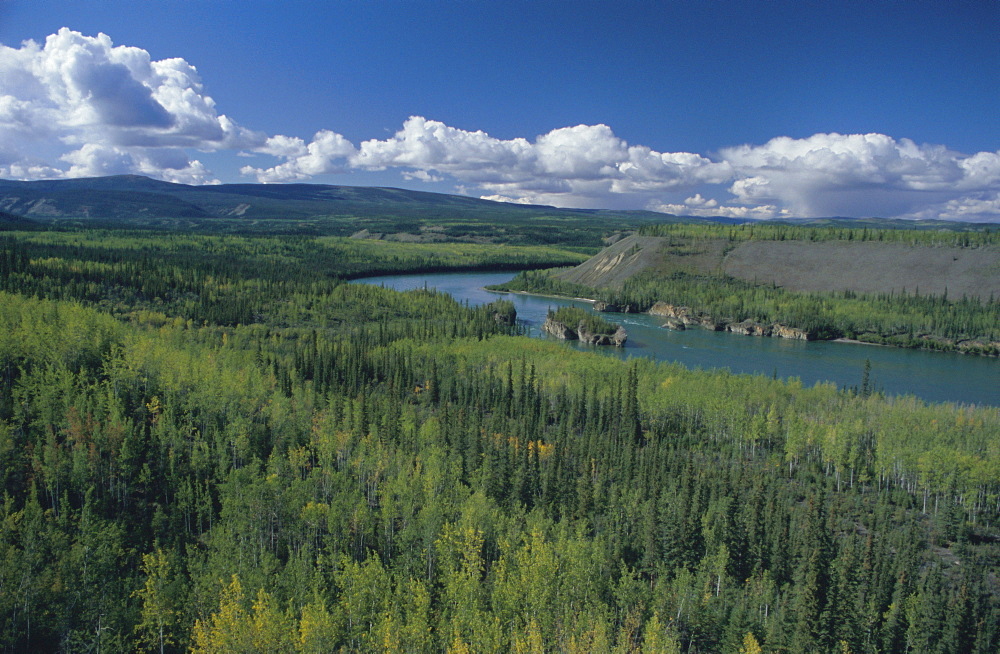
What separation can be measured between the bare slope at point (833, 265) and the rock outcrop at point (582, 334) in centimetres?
6307

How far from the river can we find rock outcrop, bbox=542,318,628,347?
1902 mm

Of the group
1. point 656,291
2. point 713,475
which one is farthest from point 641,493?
point 656,291

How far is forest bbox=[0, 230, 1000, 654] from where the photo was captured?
3225 centimetres

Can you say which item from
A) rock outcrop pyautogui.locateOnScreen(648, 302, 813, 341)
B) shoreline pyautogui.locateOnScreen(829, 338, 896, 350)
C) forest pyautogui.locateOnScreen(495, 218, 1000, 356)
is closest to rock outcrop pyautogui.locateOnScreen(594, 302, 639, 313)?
forest pyautogui.locateOnScreen(495, 218, 1000, 356)

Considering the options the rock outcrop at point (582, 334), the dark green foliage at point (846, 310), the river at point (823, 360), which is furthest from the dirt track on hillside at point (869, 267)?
the rock outcrop at point (582, 334)

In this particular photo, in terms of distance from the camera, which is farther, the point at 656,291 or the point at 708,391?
the point at 656,291

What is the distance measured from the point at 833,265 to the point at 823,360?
242 ft

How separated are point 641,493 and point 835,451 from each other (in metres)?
19.9

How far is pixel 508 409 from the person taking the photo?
6969 centimetres

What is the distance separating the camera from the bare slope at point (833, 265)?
505 ft

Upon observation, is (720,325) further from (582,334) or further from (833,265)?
Answer: (833,265)

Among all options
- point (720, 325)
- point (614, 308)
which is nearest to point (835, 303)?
point (720, 325)

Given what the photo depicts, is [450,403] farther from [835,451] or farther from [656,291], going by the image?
[656,291]

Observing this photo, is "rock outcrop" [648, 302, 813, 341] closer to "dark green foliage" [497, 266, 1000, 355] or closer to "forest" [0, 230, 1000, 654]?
"dark green foliage" [497, 266, 1000, 355]
